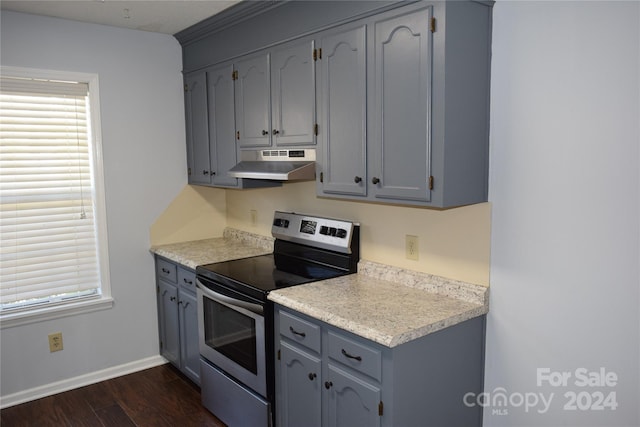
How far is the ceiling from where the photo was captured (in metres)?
2.77

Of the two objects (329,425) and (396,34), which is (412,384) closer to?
(329,425)

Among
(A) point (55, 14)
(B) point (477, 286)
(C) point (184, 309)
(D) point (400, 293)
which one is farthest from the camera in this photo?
(C) point (184, 309)

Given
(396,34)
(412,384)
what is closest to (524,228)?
(412,384)

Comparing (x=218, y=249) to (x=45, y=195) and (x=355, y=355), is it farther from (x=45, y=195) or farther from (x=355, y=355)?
(x=355, y=355)

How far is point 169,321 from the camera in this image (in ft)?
11.5

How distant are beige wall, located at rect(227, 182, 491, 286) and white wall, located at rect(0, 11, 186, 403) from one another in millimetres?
1080

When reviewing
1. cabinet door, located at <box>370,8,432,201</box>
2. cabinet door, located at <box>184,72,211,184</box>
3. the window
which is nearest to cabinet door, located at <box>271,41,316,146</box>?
cabinet door, located at <box>370,8,432,201</box>

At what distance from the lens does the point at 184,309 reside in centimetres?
326

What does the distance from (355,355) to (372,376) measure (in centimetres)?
11

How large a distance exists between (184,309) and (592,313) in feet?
7.86

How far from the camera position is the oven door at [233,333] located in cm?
246

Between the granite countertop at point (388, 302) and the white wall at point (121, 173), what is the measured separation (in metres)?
1.64

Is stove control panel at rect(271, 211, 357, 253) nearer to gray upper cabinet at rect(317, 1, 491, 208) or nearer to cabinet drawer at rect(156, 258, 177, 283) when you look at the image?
gray upper cabinet at rect(317, 1, 491, 208)

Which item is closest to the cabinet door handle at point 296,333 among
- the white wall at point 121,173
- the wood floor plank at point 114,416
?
the wood floor plank at point 114,416
